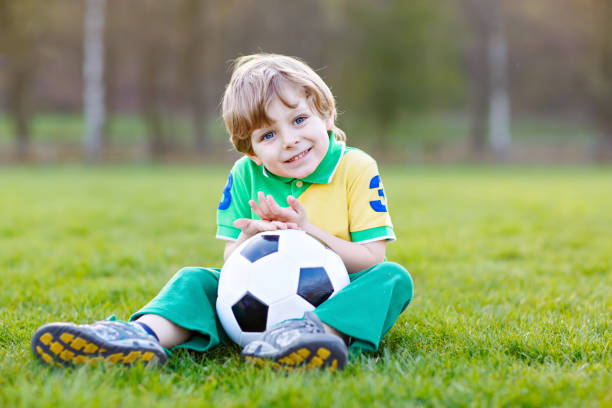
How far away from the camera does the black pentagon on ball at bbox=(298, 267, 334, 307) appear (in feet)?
7.91

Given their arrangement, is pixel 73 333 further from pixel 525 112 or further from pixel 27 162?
pixel 525 112

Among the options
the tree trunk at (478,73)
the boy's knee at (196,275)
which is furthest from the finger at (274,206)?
the tree trunk at (478,73)

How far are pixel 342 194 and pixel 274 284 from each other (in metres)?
0.58

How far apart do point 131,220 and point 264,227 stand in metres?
4.70

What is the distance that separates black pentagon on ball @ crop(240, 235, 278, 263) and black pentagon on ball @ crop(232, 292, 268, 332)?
0.17 m

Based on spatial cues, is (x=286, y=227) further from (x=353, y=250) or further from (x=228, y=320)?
(x=228, y=320)

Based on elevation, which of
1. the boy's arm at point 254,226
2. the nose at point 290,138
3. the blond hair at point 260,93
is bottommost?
the boy's arm at point 254,226

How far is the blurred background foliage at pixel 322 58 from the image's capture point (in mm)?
23781

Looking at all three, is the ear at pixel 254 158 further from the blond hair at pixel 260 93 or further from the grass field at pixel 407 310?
the grass field at pixel 407 310

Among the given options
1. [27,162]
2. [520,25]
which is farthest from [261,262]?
[520,25]

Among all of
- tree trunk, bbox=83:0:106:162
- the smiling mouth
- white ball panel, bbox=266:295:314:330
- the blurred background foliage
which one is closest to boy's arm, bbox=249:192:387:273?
the smiling mouth

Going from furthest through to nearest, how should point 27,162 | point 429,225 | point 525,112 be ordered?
point 525,112 → point 27,162 → point 429,225

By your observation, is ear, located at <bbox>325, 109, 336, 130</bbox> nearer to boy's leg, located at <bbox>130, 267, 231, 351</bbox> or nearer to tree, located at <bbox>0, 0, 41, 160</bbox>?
boy's leg, located at <bbox>130, 267, 231, 351</bbox>

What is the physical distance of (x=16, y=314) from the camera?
3002 mm
